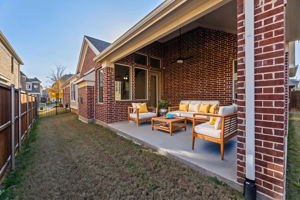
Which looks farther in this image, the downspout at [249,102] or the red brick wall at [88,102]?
the red brick wall at [88,102]

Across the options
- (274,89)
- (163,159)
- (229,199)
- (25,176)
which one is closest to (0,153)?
(25,176)

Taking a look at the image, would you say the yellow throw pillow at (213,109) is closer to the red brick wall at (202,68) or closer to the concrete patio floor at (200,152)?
the red brick wall at (202,68)

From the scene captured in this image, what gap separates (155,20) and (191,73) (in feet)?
14.1

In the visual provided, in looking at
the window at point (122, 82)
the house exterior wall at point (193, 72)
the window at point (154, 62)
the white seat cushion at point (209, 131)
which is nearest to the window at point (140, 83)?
the house exterior wall at point (193, 72)

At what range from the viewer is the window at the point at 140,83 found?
6594 mm

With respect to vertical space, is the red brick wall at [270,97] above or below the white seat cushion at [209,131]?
above

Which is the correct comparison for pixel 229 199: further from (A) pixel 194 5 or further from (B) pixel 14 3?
(B) pixel 14 3

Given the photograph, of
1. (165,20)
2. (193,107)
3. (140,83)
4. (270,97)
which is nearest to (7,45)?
(140,83)

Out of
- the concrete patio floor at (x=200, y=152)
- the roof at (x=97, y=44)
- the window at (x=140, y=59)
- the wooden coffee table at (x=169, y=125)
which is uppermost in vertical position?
the roof at (x=97, y=44)

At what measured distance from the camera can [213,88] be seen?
18.9 feet

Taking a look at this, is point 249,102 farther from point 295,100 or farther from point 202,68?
point 295,100

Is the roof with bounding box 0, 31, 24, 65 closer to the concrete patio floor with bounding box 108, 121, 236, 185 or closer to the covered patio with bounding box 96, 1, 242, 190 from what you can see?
the covered patio with bounding box 96, 1, 242, 190

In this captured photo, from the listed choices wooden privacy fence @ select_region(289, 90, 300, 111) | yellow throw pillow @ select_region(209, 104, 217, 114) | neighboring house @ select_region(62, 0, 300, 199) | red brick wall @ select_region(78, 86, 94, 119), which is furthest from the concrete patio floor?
wooden privacy fence @ select_region(289, 90, 300, 111)

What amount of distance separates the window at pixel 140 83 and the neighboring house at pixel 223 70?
0.17 ft
